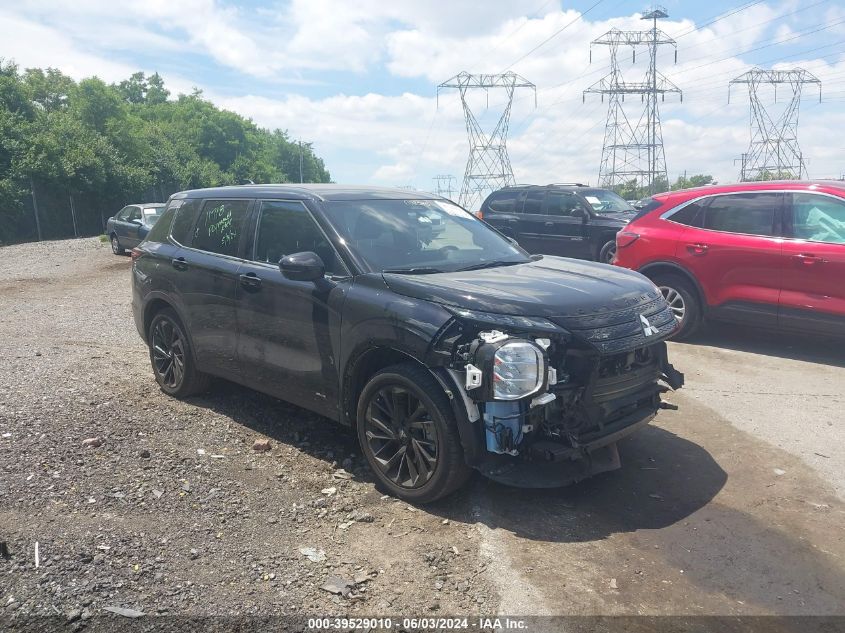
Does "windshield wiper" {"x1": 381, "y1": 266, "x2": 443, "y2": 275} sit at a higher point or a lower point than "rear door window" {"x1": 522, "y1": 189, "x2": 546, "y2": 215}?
lower

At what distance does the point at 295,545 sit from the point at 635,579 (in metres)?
1.75

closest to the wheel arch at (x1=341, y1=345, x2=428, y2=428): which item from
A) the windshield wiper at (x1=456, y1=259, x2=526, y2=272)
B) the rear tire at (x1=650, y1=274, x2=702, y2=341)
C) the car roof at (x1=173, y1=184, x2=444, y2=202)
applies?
the windshield wiper at (x1=456, y1=259, x2=526, y2=272)

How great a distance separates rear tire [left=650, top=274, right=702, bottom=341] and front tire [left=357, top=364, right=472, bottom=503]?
16.0ft

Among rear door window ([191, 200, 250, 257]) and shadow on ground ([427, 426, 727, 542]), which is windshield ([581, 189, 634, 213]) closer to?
rear door window ([191, 200, 250, 257])

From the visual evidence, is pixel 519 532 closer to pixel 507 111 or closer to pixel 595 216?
pixel 595 216

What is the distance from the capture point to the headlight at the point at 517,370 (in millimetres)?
3562

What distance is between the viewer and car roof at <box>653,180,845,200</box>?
7324 millimetres

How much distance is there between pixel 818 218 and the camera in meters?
7.26

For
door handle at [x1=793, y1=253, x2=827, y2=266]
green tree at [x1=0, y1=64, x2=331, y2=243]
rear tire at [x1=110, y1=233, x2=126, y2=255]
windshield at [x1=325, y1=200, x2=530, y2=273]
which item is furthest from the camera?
green tree at [x1=0, y1=64, x2=331, y2=243]

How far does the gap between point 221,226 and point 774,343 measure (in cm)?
646

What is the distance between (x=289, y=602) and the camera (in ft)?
10.3

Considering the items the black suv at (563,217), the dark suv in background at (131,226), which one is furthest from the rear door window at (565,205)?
the dark suv in background at (131,226)

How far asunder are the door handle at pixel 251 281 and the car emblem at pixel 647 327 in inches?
104

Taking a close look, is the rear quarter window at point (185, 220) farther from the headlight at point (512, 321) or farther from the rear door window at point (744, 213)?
the rear door window at point (744, 213)
